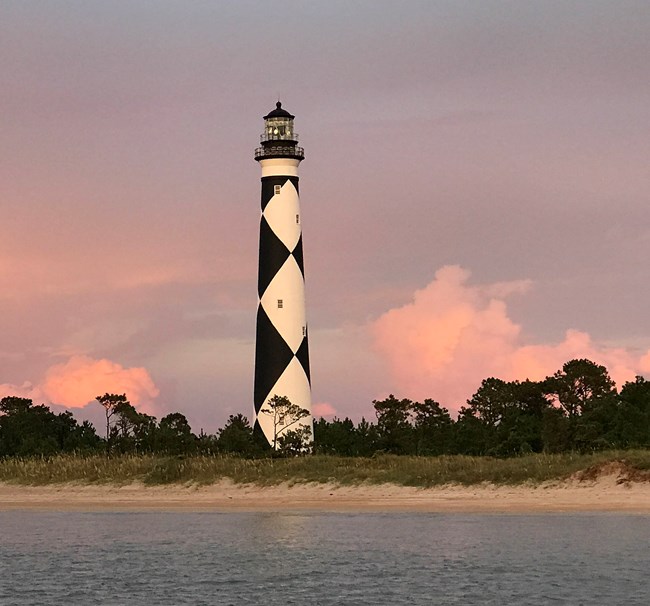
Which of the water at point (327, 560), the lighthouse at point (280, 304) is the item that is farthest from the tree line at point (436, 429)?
the water at point (327, 560)

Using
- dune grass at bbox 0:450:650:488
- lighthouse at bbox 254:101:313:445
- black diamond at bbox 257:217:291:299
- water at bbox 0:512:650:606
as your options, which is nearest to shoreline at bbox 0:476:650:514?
dune grass at bbox 0:450:650:488

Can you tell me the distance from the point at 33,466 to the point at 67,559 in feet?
73.6

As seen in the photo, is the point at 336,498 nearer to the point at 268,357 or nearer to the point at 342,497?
the point at 342,497

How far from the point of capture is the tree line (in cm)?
5844

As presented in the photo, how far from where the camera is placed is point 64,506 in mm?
53906

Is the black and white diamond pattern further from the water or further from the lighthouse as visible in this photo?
the water

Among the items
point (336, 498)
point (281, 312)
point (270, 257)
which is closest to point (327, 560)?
point (336, 498)

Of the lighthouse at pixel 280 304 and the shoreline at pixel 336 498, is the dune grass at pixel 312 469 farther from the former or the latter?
the lighthouse at pixel 280 304

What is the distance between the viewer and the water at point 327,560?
29859mm

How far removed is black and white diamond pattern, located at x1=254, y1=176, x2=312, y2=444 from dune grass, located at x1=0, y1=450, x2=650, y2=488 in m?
5.40

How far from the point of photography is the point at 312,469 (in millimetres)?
53344

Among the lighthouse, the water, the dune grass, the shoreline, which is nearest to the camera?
the water

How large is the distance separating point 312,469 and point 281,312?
10.2 m

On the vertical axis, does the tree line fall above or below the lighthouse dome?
below
